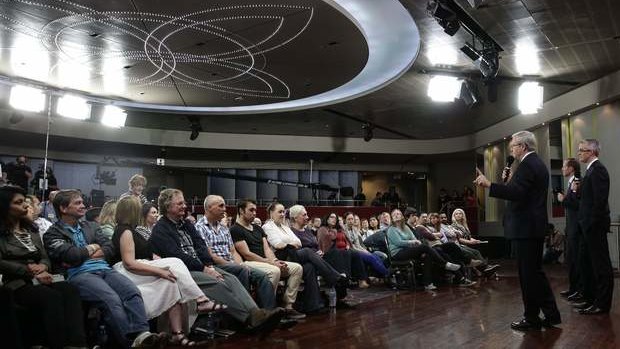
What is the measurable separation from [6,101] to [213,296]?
36.5 ft

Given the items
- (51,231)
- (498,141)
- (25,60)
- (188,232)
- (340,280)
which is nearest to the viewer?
(51,231)

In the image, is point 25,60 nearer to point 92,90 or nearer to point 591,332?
point 92,90

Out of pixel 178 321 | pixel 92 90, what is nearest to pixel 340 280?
pixel 178 321

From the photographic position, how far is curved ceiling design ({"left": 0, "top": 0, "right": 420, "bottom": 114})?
6.94 metres

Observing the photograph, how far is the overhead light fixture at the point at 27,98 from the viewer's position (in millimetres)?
10641

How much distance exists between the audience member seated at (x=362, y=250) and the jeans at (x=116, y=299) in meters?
3.99

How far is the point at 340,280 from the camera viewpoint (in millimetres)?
5086

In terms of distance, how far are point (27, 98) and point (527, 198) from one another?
1083 centimetres

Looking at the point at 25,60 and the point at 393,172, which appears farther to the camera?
the point at 393,172

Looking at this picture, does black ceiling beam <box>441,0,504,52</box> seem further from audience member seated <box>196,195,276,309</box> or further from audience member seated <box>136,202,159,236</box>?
audience member seated <box>136,202,159,236</box>

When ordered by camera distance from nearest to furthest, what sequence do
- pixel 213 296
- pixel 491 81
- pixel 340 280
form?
pixel 213 296 → pixel 340 280 → pixel 491 81

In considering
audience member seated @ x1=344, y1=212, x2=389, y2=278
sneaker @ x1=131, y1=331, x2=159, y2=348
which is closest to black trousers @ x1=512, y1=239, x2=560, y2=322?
sneaker @ x1=131, y1=331, x2=159, y2=348

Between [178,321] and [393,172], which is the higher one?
[393,172]

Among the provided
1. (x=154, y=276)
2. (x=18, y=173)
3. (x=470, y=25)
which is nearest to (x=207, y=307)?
(x=154, y=276)
